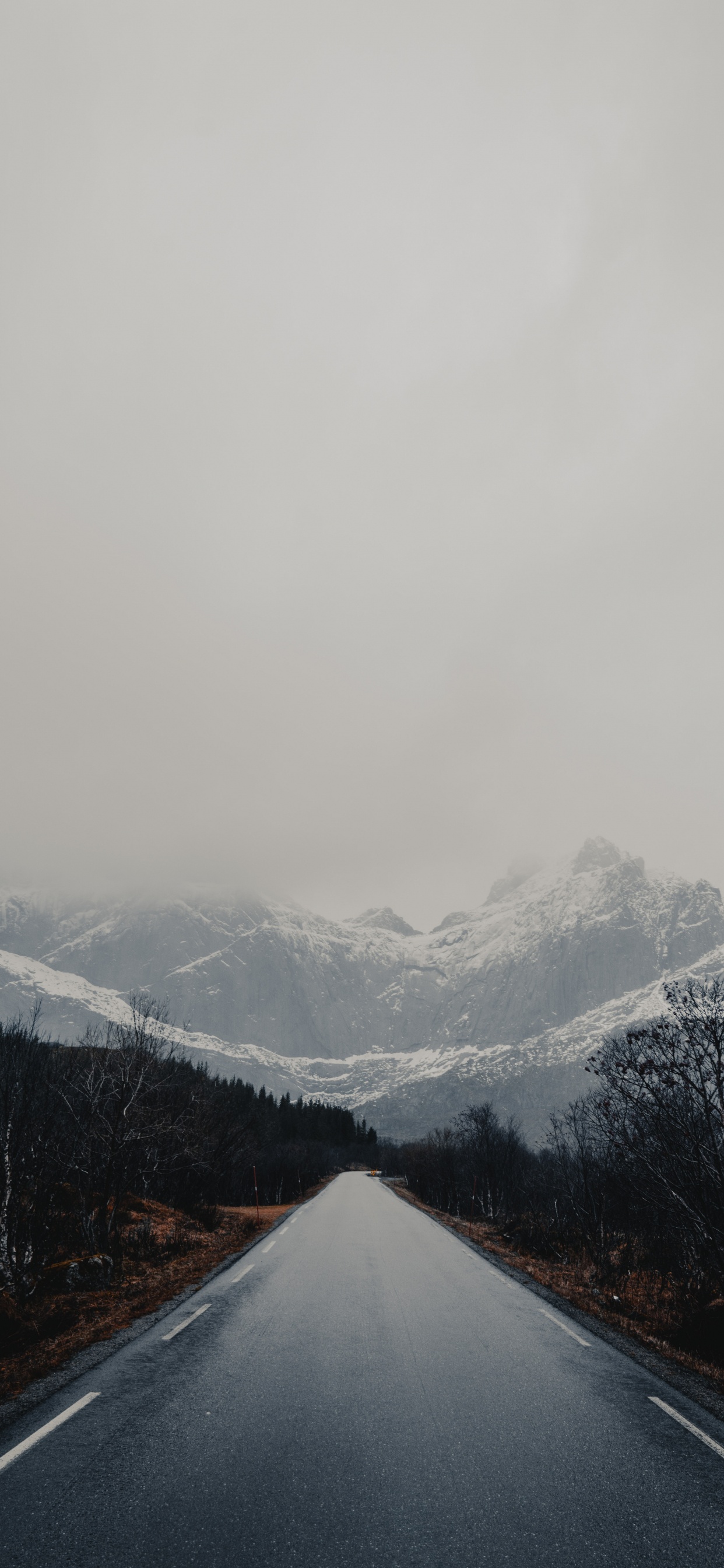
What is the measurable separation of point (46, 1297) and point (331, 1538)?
37.5ft

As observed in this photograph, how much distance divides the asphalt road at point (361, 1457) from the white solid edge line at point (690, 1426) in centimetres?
7

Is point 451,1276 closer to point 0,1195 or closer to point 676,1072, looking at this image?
point 676,1072

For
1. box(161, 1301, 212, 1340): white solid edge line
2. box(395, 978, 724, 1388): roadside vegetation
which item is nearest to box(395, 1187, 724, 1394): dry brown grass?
box(395, 978, 724, 1388): roadside vegetation

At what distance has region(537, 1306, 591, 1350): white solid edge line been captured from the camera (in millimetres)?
10562

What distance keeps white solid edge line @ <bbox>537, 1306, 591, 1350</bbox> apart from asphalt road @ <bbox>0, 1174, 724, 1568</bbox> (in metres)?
0.06

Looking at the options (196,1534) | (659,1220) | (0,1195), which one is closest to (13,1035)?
(0,1195)

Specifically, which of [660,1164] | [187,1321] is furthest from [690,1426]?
[660,1164]

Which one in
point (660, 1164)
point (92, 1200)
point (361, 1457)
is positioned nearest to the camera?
point (361, 1457)

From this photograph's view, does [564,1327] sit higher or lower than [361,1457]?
lower

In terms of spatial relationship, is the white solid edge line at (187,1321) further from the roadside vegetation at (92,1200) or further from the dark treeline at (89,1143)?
the dark treeline at (89,1143)

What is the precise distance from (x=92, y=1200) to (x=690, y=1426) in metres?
17.7

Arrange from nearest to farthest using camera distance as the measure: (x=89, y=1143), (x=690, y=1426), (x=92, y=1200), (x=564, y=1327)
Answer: (x=690, y=1426)
(x=564, y=1327)
(x=92, y=1200)
(x=89, y=1143)

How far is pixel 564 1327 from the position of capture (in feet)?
37.7

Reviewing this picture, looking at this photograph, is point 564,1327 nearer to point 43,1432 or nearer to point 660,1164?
point 660,1164
